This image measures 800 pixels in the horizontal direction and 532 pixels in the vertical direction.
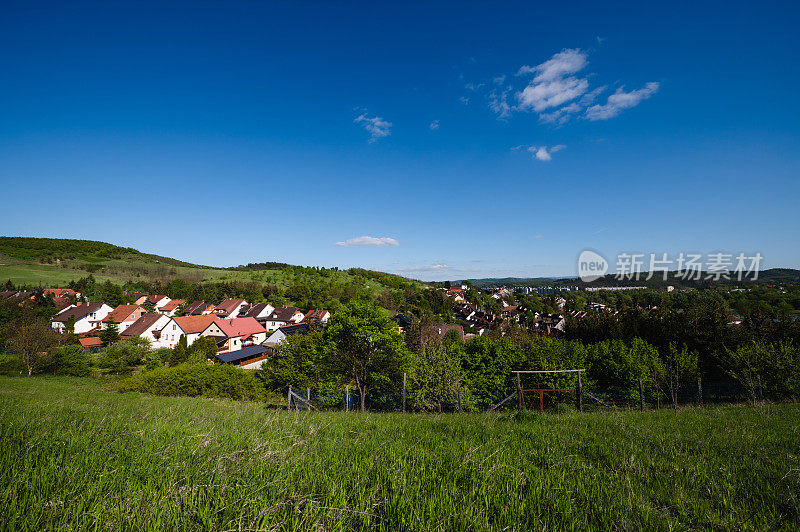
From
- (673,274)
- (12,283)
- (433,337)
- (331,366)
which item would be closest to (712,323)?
(433,337)

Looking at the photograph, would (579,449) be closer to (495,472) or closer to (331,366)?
(495,472)

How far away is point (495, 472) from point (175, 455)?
248cm

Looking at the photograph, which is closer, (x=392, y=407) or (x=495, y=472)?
(x=495, y=472)

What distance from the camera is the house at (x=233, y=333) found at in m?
59.8

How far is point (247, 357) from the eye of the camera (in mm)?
48469

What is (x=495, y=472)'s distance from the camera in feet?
8.17

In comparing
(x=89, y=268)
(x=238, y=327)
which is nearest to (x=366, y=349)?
(x=238, y=327)

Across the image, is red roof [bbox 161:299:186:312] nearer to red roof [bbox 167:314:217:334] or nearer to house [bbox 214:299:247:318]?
house [bbox 214:299:247:318]

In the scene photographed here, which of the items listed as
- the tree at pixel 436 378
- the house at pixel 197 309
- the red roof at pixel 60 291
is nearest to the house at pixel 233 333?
the house at pixel 197 309

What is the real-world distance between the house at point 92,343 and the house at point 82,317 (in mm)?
17872

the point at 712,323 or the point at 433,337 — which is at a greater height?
the point at 712,323

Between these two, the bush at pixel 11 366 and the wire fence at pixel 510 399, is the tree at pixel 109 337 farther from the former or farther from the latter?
the wire fence at pixel 510 399

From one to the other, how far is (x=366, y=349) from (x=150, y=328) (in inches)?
2457

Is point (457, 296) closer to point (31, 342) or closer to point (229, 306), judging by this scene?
point (229, 306)
